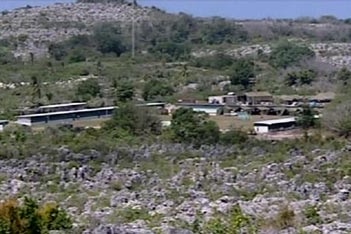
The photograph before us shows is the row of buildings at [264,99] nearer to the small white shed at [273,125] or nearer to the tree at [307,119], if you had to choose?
the tree at [307,119]

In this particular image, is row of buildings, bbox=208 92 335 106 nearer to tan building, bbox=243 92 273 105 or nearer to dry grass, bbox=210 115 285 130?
tan building, bbox=243 92 273 105

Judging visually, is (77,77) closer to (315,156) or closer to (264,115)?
(264,115)

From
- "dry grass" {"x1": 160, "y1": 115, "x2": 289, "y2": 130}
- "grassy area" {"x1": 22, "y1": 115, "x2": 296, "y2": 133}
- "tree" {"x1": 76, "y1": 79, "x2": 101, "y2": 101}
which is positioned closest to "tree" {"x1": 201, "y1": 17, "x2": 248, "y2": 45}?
"tree" {"x1": 76, "y1": 79, "x2": 101, "y2": 101}

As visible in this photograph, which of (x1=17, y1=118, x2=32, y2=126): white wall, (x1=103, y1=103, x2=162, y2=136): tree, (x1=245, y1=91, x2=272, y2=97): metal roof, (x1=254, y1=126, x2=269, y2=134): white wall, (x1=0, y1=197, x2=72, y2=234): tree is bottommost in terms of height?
(x1=245, y1=91, x2=272, y2=97): metal roof

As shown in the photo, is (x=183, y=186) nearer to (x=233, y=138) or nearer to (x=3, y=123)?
(x=233, y=138)

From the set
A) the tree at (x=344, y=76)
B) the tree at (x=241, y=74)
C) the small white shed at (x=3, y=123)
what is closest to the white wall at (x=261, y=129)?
the small white shed at (x=3, y=123)

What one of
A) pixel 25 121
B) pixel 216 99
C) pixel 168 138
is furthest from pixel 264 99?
pixel 168 138
